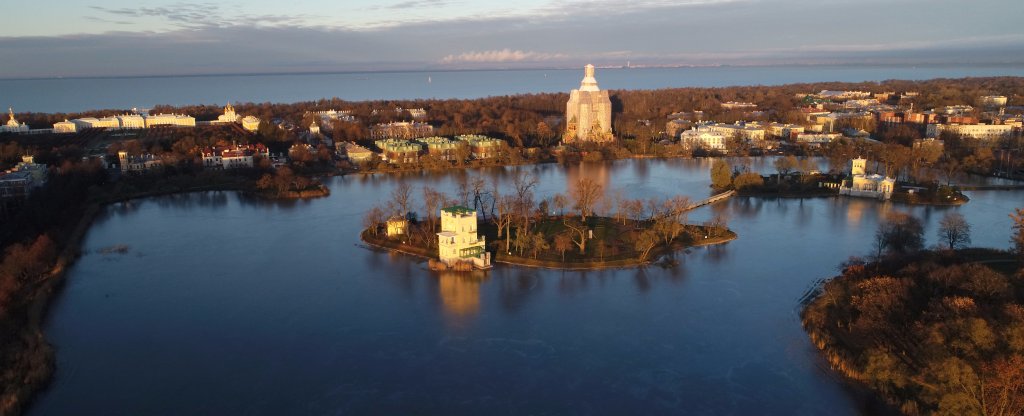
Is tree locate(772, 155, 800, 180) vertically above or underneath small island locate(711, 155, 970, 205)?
above

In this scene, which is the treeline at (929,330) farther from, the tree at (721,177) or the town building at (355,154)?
the town building at (355,154)

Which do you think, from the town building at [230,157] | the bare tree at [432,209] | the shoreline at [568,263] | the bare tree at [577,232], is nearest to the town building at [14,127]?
the town building at [230,157]

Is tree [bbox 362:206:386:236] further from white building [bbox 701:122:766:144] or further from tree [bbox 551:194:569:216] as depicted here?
white building [bbox 701:122:766:144]

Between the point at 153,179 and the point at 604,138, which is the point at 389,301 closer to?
the point at 153,179

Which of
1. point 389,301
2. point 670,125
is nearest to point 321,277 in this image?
point 389,301

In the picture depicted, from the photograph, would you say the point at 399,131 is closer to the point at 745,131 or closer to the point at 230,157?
the point at 230,157

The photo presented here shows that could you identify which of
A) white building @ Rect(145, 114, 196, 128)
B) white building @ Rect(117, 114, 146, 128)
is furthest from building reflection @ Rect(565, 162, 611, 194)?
white building @ Rect(117, 114, 146, 128)
